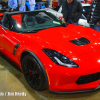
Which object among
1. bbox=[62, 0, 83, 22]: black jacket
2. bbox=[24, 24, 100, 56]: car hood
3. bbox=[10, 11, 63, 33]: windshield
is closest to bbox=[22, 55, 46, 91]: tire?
bbox=[24, 24, 100, 56]: car hood

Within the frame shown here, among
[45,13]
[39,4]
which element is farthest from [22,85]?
[39,4]

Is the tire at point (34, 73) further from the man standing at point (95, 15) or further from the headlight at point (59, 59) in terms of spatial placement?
the man standing at point (95, 15)

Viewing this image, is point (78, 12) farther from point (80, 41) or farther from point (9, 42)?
point (9, 42)

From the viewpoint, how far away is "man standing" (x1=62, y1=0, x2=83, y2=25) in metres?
3.81

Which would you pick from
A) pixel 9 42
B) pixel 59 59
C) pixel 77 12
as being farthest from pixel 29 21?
pixel 77 12

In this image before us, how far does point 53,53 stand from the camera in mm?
1922

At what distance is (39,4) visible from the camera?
7375mm

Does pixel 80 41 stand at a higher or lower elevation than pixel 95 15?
lower

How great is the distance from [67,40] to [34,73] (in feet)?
2.40

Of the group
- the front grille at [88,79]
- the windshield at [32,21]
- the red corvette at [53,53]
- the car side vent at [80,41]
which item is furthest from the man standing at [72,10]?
the front grille at [88,79]

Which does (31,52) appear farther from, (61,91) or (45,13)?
(45,13)

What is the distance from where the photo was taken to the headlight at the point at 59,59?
1804 millimetres

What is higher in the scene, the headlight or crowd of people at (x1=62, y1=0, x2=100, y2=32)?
crowd of people at (x1=62, y1=0, x2=100, y2=32)

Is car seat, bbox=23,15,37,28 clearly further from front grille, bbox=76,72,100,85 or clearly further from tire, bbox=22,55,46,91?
front grille, bbox=76,72,100,85
